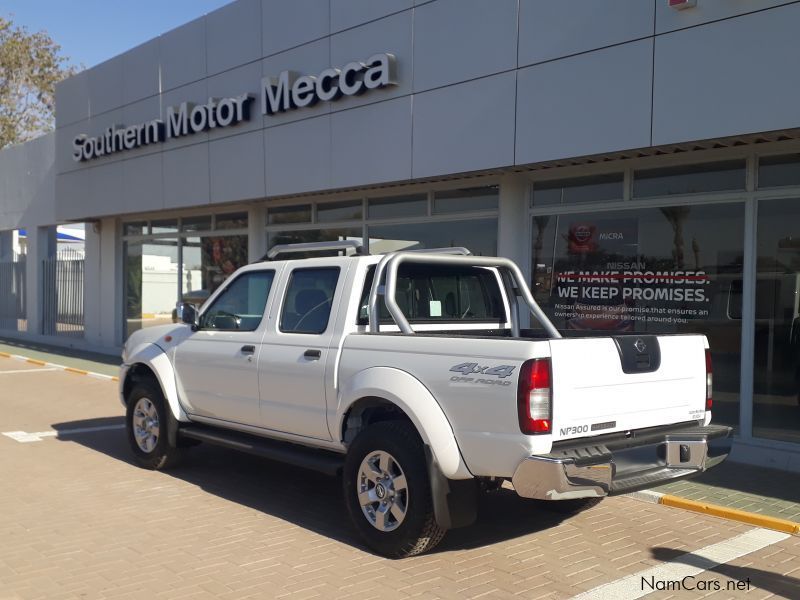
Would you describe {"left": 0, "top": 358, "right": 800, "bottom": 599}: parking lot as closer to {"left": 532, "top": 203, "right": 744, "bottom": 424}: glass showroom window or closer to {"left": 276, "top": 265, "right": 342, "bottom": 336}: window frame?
{"left": 276, "top": 265, "right": 342, "bottom": 336}: window frame

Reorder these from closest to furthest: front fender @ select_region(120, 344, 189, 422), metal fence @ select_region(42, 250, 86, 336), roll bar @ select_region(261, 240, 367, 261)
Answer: roll bar @ select_region(261, 240, 367, 261), front fender @ select_region(120, 344, 189, 422), metal fence @ select_region(42, 250, 86, 336)

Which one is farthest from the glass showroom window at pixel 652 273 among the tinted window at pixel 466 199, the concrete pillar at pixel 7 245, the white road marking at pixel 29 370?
the concrete pillar at pixel 7 245

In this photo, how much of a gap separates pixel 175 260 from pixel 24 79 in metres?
27.6

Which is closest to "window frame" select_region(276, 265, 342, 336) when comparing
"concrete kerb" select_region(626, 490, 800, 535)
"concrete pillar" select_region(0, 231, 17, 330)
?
"concrete kerb" select_region(626, 490, 800, 535)

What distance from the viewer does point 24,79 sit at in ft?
127

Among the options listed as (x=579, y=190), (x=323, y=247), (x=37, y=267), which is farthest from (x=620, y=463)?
(x=37, y=267)

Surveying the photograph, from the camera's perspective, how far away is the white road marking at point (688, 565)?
457cm

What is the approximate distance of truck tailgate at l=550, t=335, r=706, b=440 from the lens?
448cm

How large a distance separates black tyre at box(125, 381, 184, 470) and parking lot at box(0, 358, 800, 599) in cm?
15

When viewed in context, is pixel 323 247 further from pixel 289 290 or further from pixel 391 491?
pixel 391 491

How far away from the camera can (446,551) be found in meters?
5.25

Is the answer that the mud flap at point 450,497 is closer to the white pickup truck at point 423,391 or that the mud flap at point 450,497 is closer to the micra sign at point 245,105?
the white pickup truck at point 423,391

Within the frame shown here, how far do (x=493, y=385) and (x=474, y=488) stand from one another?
2.54 ft

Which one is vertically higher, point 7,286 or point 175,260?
point 175,260
